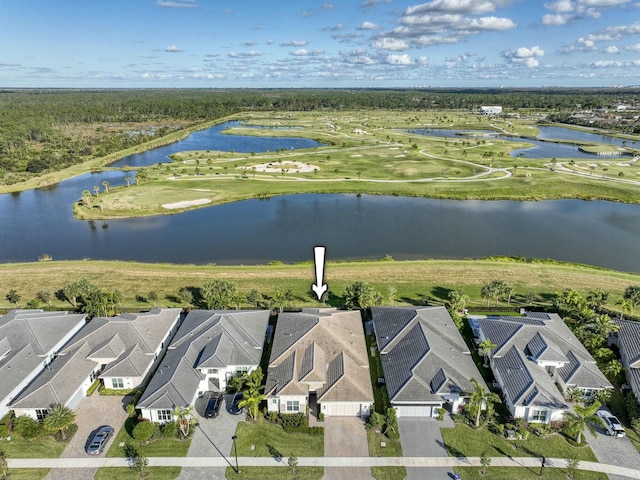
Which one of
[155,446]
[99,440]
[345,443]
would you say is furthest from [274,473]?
[99,440]

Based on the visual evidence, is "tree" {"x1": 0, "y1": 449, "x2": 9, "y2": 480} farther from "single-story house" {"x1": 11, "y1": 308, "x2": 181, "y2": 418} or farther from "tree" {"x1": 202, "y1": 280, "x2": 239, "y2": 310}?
"tree" {"x1": 202, "y1": 280, "x2": 239, "y2": 310}

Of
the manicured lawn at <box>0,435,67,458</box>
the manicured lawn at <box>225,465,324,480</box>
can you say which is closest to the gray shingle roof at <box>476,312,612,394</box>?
the manicured lawn at <box>225,465,324,480</box>

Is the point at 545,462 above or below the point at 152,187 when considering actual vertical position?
below

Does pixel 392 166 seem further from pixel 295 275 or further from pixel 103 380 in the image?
pixel 103 380

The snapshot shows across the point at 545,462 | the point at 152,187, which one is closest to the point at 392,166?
the point at 152,187

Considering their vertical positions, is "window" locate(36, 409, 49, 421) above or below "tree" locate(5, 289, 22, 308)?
below

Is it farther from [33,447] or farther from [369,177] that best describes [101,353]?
[369,177]
